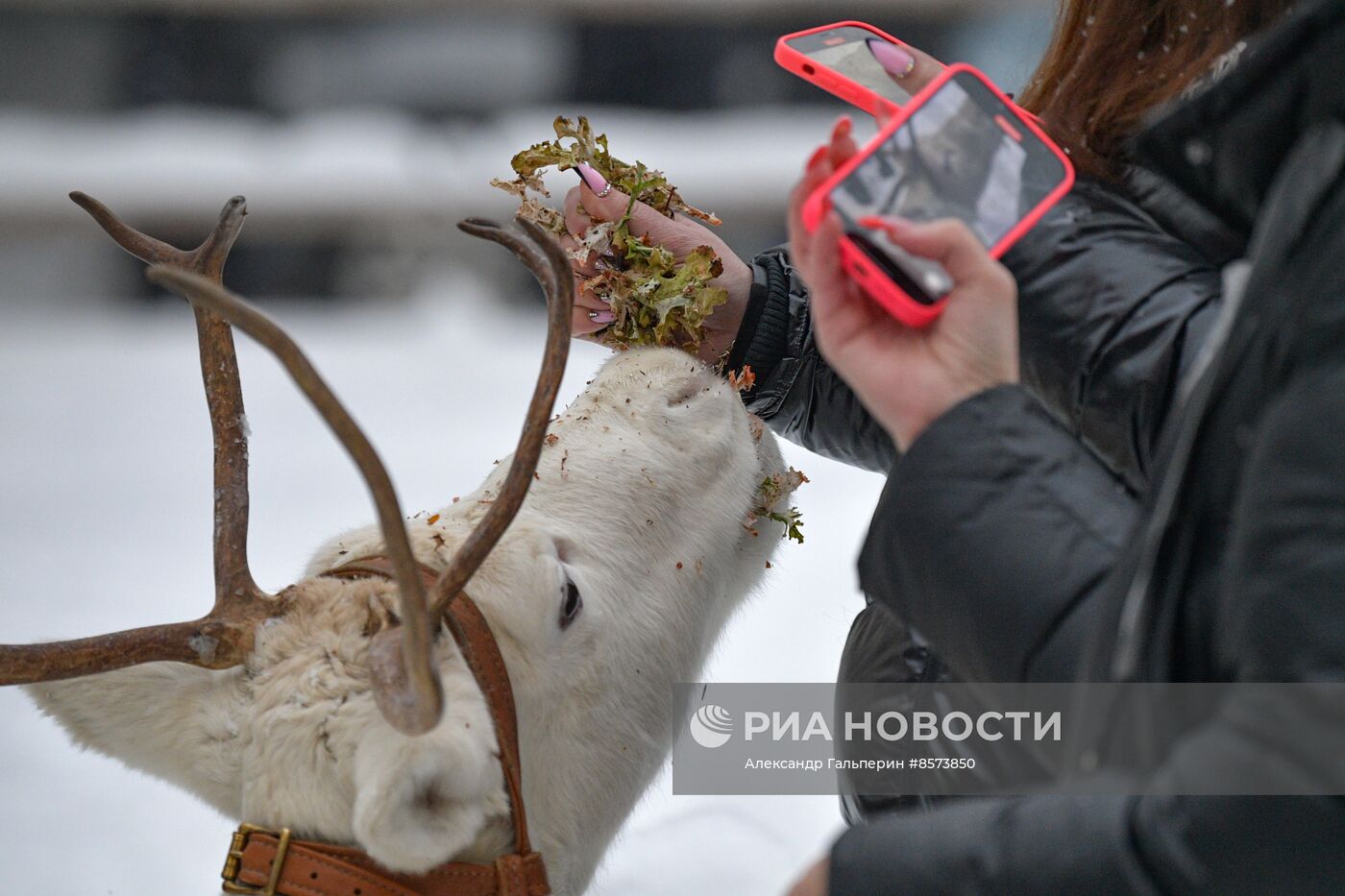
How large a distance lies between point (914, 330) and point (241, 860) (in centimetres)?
64

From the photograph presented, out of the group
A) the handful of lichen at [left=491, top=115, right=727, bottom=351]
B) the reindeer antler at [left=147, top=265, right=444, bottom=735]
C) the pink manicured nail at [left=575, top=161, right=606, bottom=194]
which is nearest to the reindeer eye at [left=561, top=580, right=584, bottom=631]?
the reindeer antler at [left=147, top=265, right=444, bottom=735]

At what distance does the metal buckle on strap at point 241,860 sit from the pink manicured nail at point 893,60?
84 centimetres

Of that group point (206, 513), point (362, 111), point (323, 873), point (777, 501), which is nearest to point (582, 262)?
point (777, 501)

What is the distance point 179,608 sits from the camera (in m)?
2.41

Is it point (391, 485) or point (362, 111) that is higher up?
point (362, 111)

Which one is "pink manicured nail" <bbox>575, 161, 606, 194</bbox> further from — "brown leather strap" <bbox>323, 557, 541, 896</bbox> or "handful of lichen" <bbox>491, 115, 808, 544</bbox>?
"brown leather strap" <bbox>323, 557, 541, 896</bbox>

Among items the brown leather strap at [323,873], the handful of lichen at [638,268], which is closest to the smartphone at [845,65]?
the handful of lichen at [638,268]

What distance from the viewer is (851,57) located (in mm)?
1104

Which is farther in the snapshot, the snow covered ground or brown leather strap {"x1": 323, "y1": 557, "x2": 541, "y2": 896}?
the snow covered ground

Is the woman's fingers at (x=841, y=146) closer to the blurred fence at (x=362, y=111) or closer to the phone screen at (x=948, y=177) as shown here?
the phone screen at (x=948, y=177)

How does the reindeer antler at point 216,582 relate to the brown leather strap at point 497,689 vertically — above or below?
above

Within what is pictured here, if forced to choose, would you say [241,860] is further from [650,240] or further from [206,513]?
[206,513]

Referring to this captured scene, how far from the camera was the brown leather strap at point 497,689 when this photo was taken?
0.98 m

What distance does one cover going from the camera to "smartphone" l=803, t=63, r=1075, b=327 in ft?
2.37
